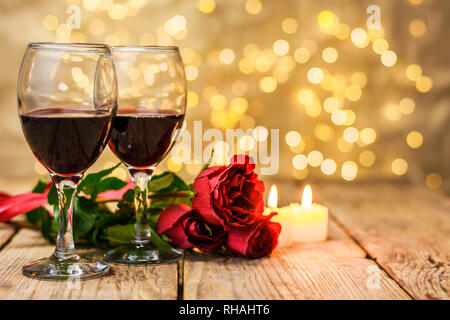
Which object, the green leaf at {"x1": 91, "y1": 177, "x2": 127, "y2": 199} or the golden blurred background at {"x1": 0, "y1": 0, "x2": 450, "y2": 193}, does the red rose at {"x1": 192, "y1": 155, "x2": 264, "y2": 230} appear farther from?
the golden blurred background at {"x1": 0, "y1": 0, "x2": 450, "y2": 193}

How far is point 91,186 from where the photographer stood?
97 centimetres

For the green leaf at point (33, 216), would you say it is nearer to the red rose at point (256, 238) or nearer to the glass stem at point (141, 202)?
the glass stem at point (141, 202)

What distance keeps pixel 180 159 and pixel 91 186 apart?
3.05ft

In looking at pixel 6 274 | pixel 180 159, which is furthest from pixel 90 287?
pixel 180 159

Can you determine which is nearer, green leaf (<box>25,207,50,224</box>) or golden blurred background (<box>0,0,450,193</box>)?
green leaf (<box>25,207,50,224</box>)

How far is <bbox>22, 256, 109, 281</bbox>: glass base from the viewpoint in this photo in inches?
30.8

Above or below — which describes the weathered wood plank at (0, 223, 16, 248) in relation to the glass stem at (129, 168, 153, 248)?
below

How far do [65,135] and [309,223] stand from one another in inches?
17.1

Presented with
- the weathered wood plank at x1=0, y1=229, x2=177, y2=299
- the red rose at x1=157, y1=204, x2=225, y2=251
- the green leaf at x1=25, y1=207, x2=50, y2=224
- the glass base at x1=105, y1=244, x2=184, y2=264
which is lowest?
the weathered wood plank at x1=0, y1=229, x2=177, y2=299

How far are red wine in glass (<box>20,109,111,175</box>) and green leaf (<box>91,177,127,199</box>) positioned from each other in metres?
0.16

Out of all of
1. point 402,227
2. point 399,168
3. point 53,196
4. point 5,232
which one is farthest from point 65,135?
point 399,168

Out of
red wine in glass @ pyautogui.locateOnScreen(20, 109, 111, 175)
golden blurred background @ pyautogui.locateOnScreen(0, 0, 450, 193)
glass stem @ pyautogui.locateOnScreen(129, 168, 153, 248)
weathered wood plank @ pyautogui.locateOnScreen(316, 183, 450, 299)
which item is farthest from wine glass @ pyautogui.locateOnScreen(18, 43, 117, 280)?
golden blurred background @ pyautogui.locateOnScreen(0, 0, 450, 193)

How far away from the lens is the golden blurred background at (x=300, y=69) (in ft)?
6.05
